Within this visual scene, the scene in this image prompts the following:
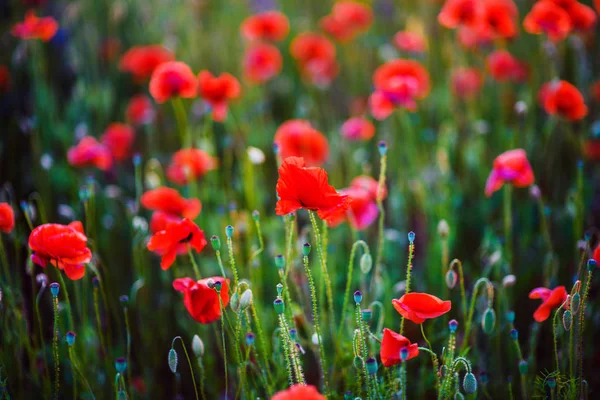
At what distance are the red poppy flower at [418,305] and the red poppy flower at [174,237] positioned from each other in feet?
1.62

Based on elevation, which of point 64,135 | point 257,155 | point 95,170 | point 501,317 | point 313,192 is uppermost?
point 313,192

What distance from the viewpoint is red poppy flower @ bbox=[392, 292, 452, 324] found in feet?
3.58

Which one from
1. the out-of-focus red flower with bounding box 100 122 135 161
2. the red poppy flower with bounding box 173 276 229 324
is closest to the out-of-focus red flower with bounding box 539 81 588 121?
the red poppy flower with bounding box 173 276 229 324

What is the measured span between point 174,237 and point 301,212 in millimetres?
1121

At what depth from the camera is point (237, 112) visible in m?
2.96

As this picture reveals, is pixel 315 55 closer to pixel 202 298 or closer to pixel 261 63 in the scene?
pixel 261 63

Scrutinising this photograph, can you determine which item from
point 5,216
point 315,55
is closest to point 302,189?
point 5,216

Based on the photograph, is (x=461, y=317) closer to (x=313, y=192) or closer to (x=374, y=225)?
(x=374, y=225)

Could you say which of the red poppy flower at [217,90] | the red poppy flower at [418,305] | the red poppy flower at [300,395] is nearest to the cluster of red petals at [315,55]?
the red poppy flower at [217,90]

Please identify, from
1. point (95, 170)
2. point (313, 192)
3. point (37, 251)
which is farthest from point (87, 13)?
point (313, 192)

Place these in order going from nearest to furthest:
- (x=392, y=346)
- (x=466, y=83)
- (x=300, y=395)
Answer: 1. (x=300, y=395)
2. (x=392, y=346)
3. (x=466, y=83)

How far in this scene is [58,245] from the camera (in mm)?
1208

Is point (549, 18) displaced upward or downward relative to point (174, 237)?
upward

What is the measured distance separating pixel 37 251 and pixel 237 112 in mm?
1838
